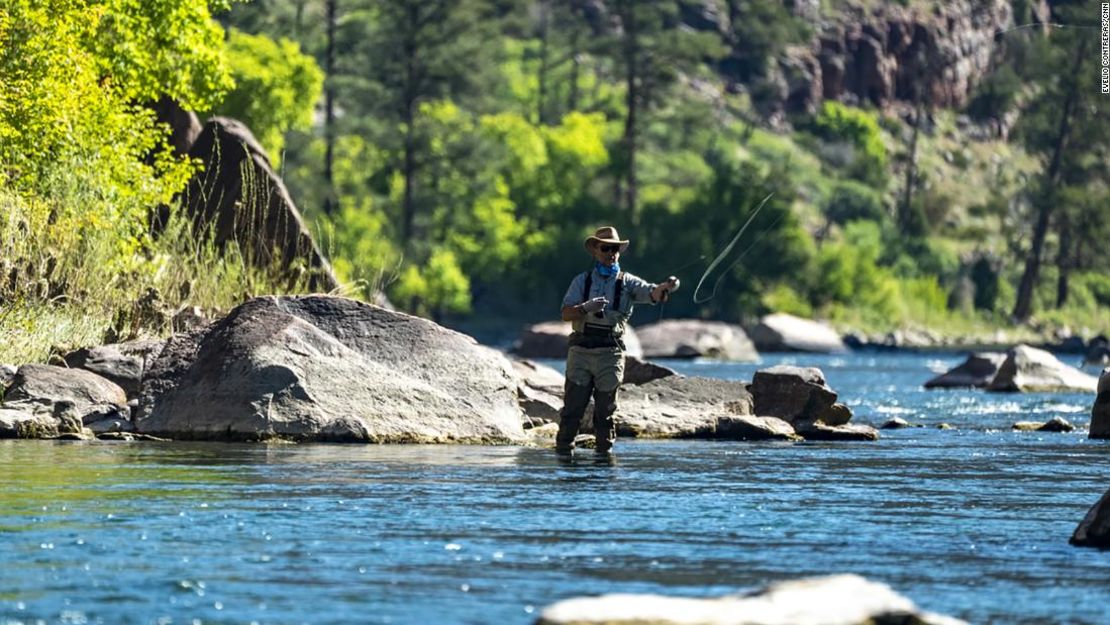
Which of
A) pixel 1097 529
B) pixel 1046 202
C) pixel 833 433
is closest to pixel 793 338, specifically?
pixel 1046 202

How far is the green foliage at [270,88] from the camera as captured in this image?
5581cm

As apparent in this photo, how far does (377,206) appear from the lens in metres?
72.2

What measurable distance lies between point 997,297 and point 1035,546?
8344cm

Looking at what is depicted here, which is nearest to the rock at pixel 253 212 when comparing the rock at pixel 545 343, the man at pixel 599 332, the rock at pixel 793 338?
the man at pixel 599 332

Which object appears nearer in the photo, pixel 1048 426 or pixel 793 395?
pixel 793 395

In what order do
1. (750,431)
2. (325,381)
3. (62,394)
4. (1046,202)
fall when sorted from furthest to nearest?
(1046,202)
(750,431)
(62,394)
(325,381)

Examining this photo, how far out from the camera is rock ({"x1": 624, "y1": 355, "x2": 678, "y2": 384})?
2156 centimetres

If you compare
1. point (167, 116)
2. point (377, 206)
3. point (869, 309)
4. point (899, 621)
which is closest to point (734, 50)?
point (869, 309)

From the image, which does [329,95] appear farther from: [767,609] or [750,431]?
[767,609]

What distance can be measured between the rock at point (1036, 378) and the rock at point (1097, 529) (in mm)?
22184

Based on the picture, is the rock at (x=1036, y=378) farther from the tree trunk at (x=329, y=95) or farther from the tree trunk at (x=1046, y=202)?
the tree trunk at (x=1046, y=202)

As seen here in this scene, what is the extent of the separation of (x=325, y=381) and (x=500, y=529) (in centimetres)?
642

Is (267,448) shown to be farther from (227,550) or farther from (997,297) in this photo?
(997,297)

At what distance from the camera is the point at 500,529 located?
39.7 ft
